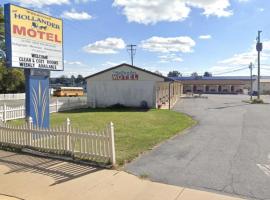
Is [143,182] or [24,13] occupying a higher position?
[24,13]

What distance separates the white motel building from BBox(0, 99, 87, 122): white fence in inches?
67.1

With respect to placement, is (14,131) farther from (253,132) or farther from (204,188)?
(253,132)

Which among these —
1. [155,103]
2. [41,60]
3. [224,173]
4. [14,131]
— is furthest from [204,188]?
[155,103]

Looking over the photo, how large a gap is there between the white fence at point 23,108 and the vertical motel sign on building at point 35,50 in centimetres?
695

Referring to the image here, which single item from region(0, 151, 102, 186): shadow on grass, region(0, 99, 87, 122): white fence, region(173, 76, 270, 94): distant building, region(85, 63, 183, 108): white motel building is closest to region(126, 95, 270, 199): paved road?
region(0, 151, 102, 186): shadow on grass

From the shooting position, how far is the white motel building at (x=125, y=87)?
99.8ft

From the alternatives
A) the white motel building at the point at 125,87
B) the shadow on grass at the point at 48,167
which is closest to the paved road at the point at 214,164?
the shadow on grass at the point at 48,167

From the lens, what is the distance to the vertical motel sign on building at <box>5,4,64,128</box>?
11.4 meters

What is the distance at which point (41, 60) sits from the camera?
1270cm

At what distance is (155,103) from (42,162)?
851 inches

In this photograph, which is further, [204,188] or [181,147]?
[181,147]

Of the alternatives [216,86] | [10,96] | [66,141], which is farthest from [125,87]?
[216,86]

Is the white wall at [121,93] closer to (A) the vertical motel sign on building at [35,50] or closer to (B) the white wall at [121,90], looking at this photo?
(B) the white wall at [121,90]

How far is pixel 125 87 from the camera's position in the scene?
31375mm
